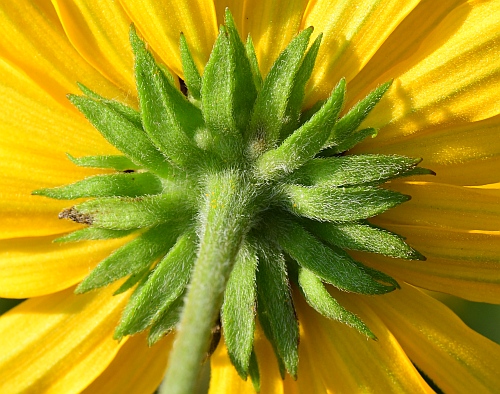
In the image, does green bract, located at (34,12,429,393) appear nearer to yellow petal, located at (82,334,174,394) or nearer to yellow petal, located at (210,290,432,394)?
yellow petal, located at (210,290,432,394)

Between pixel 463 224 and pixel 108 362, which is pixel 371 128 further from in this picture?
Answer: pixel 108 362

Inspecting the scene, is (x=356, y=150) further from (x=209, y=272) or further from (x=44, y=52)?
(x=44, y=52)

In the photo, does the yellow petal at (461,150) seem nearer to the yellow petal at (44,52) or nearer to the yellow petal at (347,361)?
the yellow petal at (347,361)

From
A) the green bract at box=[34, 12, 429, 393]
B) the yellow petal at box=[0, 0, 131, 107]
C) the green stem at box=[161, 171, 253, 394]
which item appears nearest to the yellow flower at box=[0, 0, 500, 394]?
the yellow petal at box=[0, 0, 131, 107]

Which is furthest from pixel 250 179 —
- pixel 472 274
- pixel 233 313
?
pixel 472 274

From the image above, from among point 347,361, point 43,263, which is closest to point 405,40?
point 347,361
